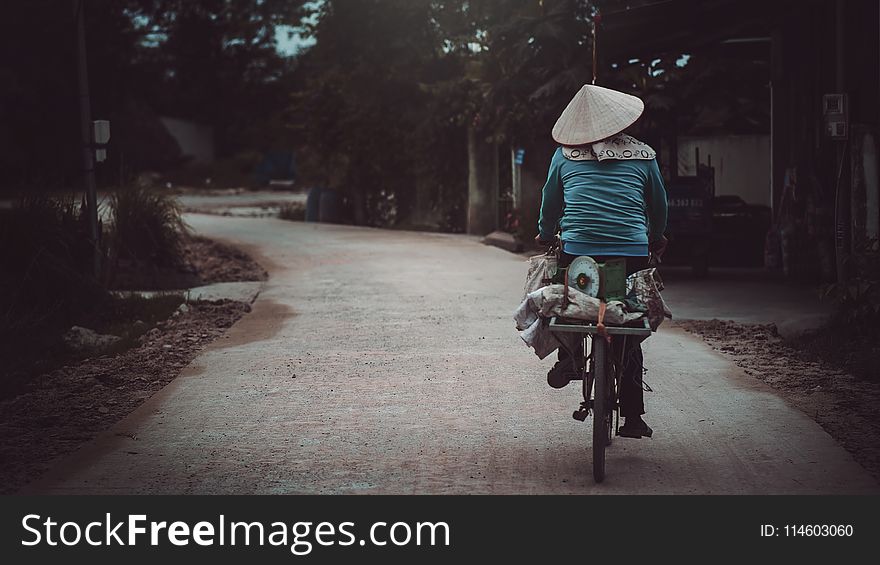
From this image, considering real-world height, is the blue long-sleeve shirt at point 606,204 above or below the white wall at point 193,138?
below

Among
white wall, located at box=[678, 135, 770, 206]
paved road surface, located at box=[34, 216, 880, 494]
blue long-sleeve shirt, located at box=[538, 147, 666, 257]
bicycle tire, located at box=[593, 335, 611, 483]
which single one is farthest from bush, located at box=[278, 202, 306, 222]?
bicycle tire, located at box=[593, 335, 611, 483]

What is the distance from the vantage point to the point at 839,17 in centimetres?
1283

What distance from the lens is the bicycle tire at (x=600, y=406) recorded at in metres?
5.98

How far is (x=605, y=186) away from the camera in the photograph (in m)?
6.41

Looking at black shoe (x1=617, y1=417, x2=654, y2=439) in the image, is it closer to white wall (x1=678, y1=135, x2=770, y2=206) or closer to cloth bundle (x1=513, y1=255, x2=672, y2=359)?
cloth bundle (x1=513, y1=255, x2=672, y2=359)

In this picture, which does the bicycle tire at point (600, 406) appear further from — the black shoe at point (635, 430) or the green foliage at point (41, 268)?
the green foliage at point (41, 268)

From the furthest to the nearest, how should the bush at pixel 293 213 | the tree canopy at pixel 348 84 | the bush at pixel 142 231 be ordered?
the bush at pixel 293 213, the tree canopy at pixel 348 84, the bush at pixel 142 231

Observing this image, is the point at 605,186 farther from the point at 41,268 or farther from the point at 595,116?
the point at 41,268

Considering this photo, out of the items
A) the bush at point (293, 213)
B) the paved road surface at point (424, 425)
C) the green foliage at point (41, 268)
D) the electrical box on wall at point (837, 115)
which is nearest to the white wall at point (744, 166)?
the electrical box on wall at point (837, 115)

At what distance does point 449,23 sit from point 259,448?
1970 centimetres

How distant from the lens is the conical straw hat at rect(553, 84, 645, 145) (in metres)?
6.37

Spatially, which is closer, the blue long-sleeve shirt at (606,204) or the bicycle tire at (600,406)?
the bicycle tire at (600,406)

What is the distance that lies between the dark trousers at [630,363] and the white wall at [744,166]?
13258 mm

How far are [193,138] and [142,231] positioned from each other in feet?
112
